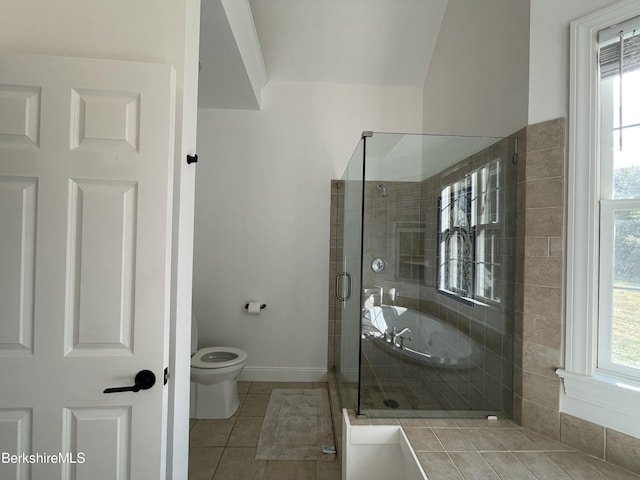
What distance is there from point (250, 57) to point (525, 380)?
9.19ft

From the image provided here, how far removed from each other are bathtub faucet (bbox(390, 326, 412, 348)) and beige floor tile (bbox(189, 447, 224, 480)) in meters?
1.36

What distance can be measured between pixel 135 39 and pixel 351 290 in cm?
187

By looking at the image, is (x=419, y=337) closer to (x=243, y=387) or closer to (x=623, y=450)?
(x=623, y=450)

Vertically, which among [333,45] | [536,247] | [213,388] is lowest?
[213,388]

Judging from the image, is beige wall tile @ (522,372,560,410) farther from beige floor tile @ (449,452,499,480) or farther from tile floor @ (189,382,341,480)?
tile floor @ (189,382,341,480)

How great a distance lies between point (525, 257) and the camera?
1.51 meters

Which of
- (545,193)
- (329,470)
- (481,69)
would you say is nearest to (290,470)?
(329,470)

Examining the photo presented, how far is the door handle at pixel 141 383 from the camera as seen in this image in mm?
998

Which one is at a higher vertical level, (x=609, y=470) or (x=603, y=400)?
(x=603, y=400)

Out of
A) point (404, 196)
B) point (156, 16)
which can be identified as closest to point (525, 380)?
point (404, 196)

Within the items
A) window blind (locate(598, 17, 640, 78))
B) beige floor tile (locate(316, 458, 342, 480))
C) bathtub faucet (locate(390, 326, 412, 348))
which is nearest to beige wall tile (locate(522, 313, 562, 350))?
bathtub faucet (locate(390, 326, 412, 348))

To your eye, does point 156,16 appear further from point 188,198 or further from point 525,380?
point 525,380

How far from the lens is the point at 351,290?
7.38 ft

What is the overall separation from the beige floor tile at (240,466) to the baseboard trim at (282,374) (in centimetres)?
94
